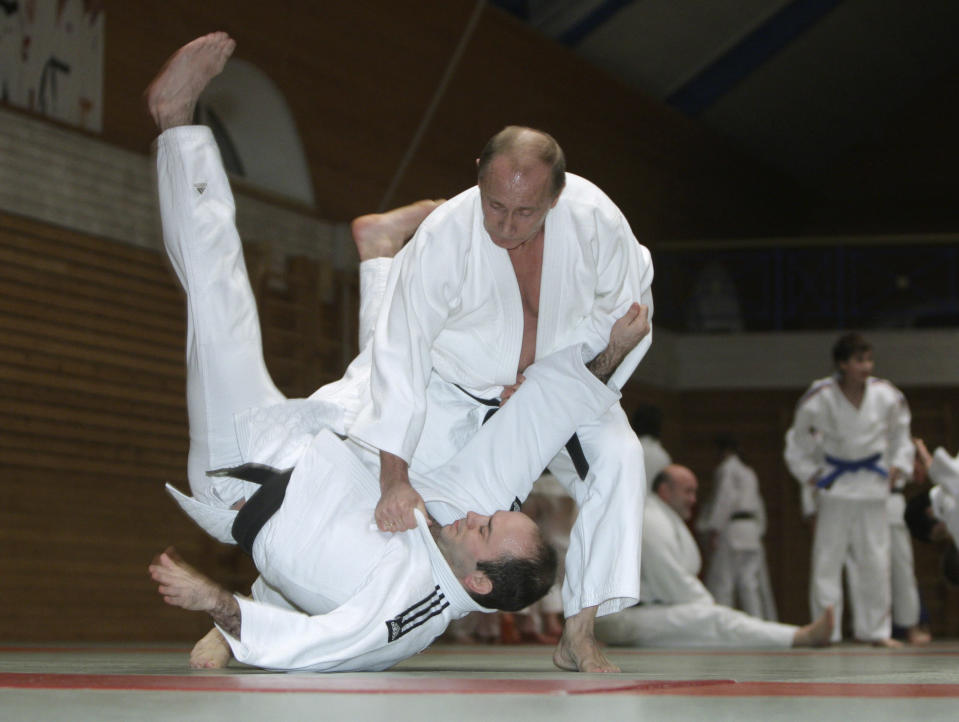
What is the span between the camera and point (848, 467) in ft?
22.2

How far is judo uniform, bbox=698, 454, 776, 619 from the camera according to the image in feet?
29.0

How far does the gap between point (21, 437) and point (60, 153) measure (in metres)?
1.22

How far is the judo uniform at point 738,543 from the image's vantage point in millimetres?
8836

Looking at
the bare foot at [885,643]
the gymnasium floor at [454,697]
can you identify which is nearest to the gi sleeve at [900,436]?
the bare foot at [885,643]

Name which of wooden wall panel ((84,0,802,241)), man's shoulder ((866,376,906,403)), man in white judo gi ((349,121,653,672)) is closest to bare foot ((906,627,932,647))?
man's shoulder ((866,376,906,403))

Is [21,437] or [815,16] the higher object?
[815,16]

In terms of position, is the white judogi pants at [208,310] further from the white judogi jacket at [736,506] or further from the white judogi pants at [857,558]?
the white judogi jacket at [736,506]

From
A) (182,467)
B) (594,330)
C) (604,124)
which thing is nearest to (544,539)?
(594,330)

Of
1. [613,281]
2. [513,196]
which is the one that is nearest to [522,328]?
[613,281]

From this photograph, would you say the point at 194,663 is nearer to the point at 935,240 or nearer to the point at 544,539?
the point at 544,539

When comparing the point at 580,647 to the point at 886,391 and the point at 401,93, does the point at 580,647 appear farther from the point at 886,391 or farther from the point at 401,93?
the point at 401,93

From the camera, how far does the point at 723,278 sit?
12.0 meters

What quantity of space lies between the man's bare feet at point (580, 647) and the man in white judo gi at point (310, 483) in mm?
305

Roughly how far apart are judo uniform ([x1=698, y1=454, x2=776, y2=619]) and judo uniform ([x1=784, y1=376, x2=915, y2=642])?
198 cm
